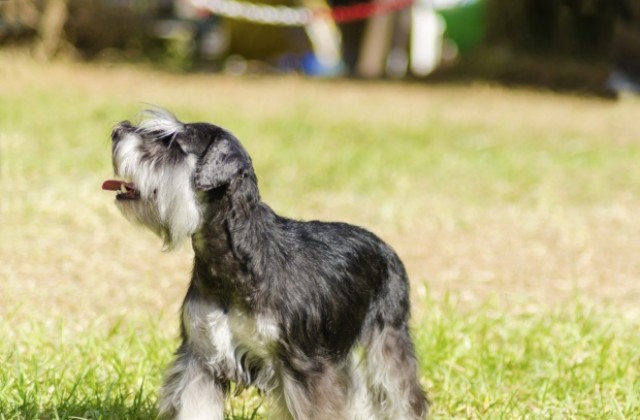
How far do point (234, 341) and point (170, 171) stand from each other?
0.70 metres

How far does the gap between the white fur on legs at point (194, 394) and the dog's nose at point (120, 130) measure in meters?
0.93

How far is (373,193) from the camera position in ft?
34.4

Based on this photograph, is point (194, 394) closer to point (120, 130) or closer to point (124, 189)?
point (124, 189)

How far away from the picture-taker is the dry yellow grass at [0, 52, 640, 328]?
300 inches

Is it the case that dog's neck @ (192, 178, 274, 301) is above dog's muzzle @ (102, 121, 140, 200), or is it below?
below

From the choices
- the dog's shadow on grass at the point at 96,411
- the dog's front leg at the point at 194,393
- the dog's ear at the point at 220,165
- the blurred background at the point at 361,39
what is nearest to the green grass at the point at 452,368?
the dog's shadow on grass at the point at 96,411

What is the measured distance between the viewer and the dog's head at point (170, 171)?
411 cm

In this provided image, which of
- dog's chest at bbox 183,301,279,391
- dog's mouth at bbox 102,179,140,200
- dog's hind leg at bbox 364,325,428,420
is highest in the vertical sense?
dog's mouth at bbox 102,179,140,200

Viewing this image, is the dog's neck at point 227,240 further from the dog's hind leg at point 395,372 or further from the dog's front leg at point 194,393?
the dog's hind leg at point 395,372

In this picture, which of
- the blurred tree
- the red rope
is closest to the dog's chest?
the red rope

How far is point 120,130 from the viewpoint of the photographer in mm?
4164

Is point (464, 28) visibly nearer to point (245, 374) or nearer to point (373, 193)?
point (373, 193)

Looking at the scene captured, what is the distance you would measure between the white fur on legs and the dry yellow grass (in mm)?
2277

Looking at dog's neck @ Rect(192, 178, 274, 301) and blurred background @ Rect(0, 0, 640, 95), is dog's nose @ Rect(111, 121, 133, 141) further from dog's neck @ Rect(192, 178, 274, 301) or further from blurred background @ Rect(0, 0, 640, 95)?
blurred background @ Rect(0, 0, 640, 95)
